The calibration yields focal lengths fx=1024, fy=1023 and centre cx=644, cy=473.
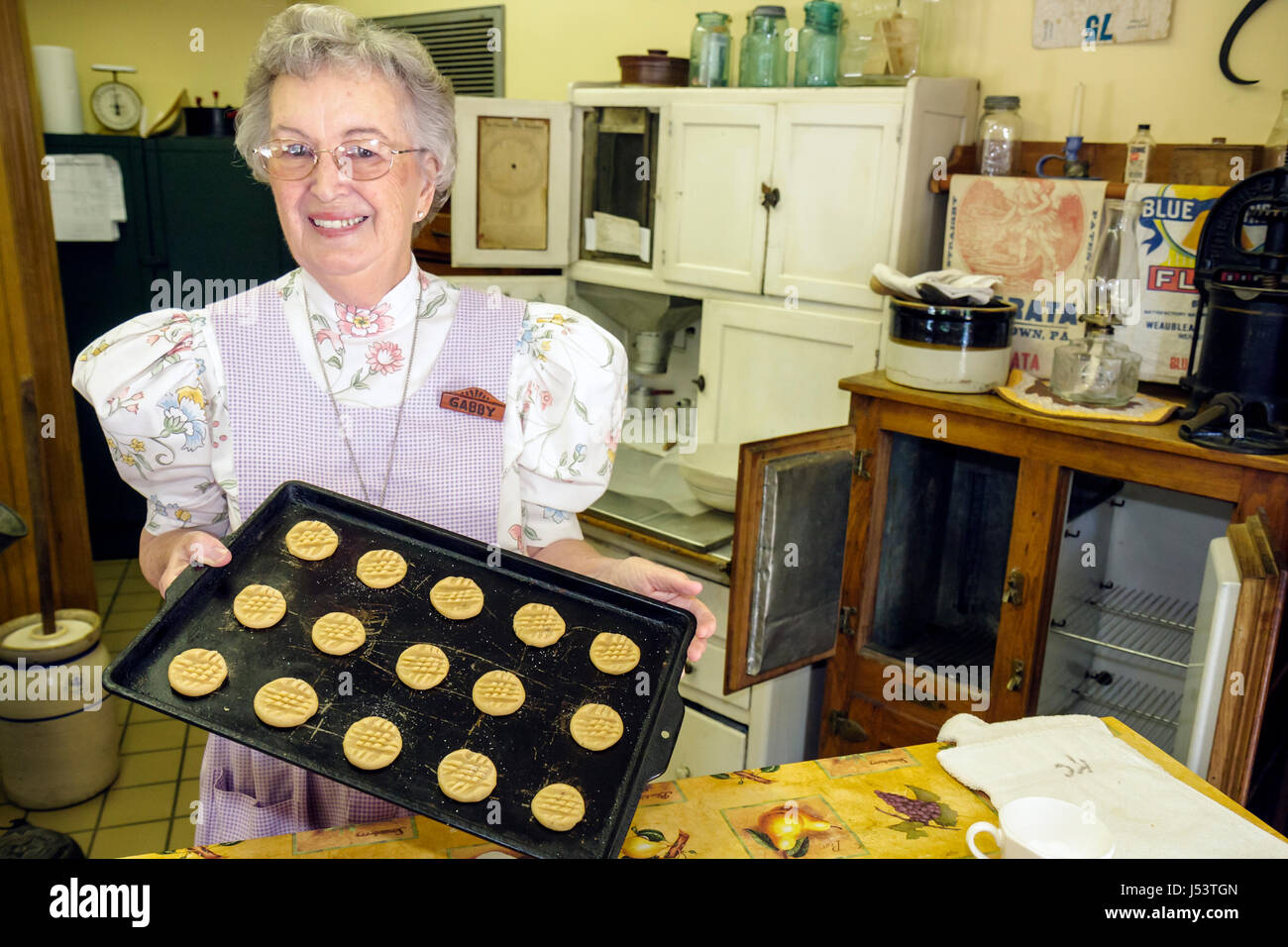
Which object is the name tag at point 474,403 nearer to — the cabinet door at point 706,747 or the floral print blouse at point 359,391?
the floral print blouse at point 359,391

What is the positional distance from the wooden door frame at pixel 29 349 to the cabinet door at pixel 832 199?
8.69 ft

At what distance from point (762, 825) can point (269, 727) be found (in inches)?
23.2

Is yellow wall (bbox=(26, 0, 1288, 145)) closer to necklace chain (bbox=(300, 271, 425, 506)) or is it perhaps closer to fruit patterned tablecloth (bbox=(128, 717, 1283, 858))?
fruit patterned tablecloth (bbox=(128, 717, 1283, 858))

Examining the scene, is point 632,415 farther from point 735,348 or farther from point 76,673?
point 76,673

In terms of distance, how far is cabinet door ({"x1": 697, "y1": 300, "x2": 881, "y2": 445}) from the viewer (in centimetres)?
272

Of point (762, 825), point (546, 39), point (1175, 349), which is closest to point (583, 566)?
point (762, 825)

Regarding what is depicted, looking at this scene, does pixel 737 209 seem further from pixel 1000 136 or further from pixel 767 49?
pixel 1000 136

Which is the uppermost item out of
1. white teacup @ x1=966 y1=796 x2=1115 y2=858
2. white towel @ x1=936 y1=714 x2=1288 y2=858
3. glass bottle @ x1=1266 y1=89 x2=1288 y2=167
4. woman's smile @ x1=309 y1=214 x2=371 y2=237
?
glass bottle @ x1=1266 y1=89 x2=1288 y2=167

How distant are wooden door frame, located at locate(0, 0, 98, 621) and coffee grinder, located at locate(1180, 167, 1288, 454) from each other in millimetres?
3570

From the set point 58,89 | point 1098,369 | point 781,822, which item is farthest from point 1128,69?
point 58,89

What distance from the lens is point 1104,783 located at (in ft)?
4.26

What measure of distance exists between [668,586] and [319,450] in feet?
1.85

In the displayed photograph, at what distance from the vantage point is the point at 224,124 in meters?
5.15

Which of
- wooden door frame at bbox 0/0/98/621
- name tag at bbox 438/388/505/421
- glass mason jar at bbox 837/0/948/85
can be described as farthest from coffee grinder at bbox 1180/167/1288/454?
wooden door frame at bbox 0/0/98/621
